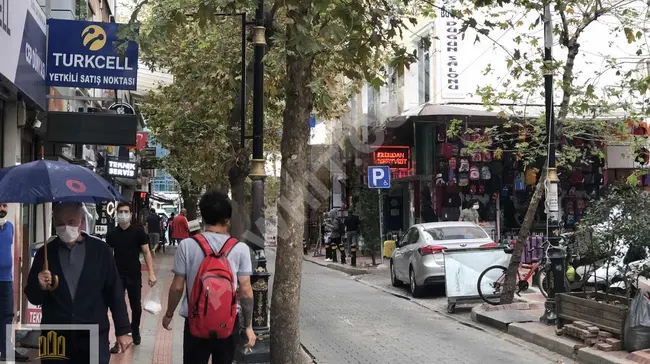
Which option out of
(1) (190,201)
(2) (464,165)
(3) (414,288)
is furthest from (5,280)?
(1) (190,201)

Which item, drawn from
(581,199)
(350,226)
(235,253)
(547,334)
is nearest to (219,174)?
(350,226)

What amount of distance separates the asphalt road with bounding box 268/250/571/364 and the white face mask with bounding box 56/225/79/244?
15.3ft

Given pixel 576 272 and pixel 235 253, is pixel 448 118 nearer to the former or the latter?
pixel 576 272

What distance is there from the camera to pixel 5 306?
25.7 feet

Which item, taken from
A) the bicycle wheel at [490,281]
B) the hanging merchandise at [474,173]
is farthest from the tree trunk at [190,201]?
the bicycle wheel at [490,281]

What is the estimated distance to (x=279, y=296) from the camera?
7.59 m

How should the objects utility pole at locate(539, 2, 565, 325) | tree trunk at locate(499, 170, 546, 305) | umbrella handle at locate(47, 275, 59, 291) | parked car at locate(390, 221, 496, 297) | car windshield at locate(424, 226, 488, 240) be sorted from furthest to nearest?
car windshield at locate(424, 226, 488, 240) → parked car at locate(390, 221, 496, 297) → tree trunk at locate(499, 170, 546, 305) → utility pole at locate(539, 2, 565, 325) → umbrella handle at locate(47, 275, 59, 291)

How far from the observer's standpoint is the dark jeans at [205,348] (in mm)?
5055

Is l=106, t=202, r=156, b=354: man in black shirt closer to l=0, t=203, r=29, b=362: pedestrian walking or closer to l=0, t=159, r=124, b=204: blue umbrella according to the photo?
l=0, t=203, r=29, b=362: pedestrian walking

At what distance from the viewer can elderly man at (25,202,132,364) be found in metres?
5.02

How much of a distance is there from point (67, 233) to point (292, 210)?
2.95m

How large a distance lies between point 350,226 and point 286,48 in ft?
58.4

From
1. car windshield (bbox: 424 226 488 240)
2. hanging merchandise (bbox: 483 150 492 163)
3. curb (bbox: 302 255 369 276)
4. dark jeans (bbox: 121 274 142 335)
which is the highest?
hanging merchandise (bbox: 483 150 492 163)

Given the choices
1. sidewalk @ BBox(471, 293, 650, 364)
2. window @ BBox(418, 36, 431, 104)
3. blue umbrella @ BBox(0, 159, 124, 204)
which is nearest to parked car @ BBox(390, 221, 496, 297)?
sidewalk @ BBox(471, 293, 650, 364)
